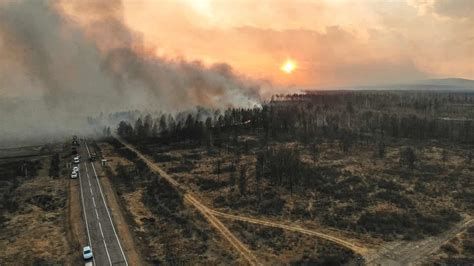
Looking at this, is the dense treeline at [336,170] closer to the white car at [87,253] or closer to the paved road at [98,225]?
the paved road at [98,225]

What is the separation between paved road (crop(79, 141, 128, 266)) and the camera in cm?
5006

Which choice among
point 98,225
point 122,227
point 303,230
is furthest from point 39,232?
point 303,230

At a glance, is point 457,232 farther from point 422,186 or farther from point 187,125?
point 187,125

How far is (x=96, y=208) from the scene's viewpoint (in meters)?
69.0

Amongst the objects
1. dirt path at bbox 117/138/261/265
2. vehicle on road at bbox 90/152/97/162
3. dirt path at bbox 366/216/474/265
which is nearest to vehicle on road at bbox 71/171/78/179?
vehicle on road at bbox 90/152/97/162

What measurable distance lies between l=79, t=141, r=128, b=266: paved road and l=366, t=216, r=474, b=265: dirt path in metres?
36.6

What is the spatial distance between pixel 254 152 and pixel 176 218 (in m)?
61.6

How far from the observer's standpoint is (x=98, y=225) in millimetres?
60844

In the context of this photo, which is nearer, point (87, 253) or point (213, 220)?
point (87, 253)

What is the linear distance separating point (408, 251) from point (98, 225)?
5077cm

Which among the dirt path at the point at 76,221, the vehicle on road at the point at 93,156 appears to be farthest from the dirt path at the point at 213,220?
the vehicle on road at the point at 93,156

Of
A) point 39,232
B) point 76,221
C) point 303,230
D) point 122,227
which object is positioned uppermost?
point 76,221

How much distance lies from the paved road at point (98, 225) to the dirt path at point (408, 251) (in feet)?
120

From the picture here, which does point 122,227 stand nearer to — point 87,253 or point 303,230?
point 87,253
